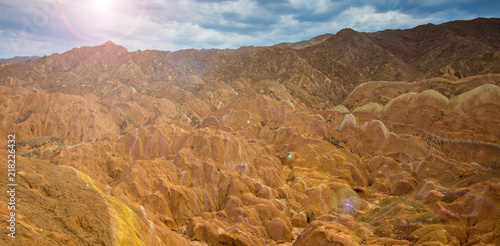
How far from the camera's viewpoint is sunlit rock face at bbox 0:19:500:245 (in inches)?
582

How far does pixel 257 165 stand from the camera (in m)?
37.7

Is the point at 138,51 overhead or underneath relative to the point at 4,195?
overhead

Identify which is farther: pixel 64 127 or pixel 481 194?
pixel 64 127

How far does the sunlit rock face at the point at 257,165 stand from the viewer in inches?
582

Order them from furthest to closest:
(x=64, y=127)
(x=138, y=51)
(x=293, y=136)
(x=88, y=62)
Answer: (x=138, y=51) < (x=88, y=62) < (x=64, y=127) < (x=293, y=136)

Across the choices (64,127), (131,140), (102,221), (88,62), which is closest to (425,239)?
(102,221)

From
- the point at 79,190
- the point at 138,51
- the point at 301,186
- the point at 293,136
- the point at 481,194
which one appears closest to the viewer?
the point at 79,190

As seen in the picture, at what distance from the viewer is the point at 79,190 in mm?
13906

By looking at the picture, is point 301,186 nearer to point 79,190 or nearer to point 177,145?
point 177,145

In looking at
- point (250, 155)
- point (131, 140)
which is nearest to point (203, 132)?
point (250, 155)

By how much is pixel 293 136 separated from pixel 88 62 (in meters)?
130

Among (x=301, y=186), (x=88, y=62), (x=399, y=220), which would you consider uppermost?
(x=88, y=62)

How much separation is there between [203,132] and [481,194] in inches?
1147

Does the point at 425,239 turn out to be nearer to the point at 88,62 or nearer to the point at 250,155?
the point at 250,155
